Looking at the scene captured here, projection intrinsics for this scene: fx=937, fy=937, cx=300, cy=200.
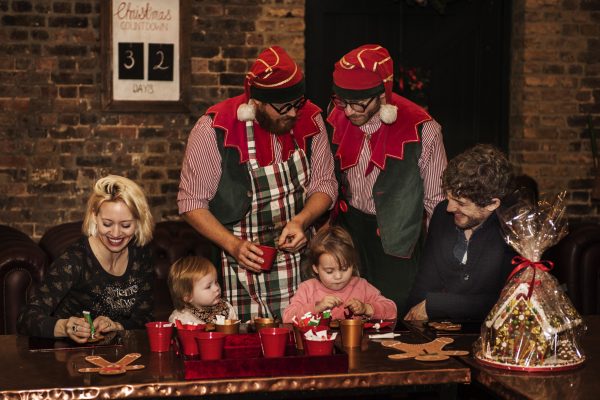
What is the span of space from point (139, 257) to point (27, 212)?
8.17ft

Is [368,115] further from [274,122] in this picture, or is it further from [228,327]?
[228,327]

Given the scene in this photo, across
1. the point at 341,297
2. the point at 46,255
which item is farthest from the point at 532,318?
the point at 46,255

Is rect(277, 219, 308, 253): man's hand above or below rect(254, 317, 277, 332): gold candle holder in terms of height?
above

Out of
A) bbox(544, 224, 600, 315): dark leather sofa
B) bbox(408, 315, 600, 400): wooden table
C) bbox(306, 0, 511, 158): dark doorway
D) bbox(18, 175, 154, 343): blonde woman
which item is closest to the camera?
bbox(408, 315, 600, 400): wooden table

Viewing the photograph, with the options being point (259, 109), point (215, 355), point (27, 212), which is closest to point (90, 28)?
point (27, 212)

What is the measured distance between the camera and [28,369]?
251 cm

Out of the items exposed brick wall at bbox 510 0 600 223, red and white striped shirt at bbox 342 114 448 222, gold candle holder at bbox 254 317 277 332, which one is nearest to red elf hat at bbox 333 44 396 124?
red and white striped shirt at bbox 342 114 448 222

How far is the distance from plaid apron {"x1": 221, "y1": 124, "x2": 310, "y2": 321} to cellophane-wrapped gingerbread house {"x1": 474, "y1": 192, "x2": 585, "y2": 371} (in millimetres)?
1159

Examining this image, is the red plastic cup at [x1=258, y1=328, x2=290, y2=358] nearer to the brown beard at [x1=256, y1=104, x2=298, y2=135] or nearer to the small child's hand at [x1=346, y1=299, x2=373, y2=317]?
the small child's hand at [x1=346, y1=299, x2=373, y2=317]

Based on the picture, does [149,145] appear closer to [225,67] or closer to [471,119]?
[225,67]

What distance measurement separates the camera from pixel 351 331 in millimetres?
2779

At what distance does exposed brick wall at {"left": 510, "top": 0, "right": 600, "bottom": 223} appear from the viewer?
6.23 m

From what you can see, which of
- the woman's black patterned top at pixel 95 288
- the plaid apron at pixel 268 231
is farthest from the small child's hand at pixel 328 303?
the woman's black patterned top at pixel 95 288

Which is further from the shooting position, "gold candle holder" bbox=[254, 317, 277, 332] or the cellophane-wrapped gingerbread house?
"gold candle holder" bbox=[254, 317, 277, 332]
